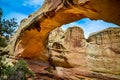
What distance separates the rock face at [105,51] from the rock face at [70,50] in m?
0.85

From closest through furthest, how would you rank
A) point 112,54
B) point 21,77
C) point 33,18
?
point 21,77 → point 33,18 → point 112,54

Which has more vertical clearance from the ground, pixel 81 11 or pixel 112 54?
pixel 81 11

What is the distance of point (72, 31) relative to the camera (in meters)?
21.3

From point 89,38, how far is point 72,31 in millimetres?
1846

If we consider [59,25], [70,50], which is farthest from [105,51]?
[59,25]

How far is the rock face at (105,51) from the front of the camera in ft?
65.2

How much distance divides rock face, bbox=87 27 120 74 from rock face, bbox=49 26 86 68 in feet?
2.80

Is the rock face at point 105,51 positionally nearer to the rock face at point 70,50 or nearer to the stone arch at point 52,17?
the rock face at point 70,50

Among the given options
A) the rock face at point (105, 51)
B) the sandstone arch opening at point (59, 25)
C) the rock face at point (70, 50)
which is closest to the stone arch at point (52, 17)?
the sandstone arch opening at point (59, 25)

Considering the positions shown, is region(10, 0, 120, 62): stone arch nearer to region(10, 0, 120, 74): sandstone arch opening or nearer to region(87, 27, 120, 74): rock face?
region(10, 0, 120, 74): sandstone arch opening

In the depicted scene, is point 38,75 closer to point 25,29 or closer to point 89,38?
point 25,29

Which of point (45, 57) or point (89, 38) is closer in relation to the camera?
point (45, 57)

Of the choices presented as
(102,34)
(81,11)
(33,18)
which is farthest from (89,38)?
(81,11)

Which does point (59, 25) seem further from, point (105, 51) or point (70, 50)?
point (105, 51)
